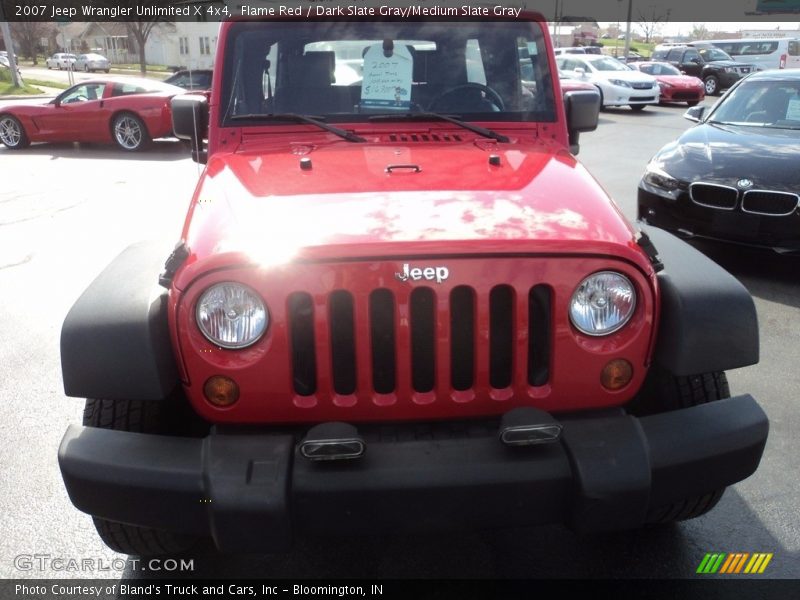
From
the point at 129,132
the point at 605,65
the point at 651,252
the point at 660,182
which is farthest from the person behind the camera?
the point at 605,65

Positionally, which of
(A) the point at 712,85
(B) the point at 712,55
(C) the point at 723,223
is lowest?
(A) the point at 712,85

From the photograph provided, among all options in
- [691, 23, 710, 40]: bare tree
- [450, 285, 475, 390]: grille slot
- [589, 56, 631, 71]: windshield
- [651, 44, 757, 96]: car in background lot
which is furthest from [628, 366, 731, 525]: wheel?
[691, 23, 710, 40]: bare tree

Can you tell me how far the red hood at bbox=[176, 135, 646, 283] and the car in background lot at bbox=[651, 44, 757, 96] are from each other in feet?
76.2

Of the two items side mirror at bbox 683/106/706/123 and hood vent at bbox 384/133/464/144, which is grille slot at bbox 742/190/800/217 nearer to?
side mirror at bbox 683/106/706/123

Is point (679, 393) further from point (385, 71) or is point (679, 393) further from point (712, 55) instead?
point (712, 55)

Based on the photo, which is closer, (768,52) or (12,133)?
(12,133)

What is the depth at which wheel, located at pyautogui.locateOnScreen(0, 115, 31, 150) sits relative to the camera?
1392 cm

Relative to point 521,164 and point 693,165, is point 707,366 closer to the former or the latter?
point 521,164

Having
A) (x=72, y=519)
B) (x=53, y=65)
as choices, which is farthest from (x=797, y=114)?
(x=53, y=65)

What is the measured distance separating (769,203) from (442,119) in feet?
10.4

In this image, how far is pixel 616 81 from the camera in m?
19.4

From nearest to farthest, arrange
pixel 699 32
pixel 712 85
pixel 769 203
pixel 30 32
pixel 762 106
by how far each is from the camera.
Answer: pixel 769 203, pixel 762 106, pixel 712 85, pixel 30 32, pixel 699 32

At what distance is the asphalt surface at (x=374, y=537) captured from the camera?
2.71 metres

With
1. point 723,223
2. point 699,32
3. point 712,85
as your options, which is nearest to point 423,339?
point 723,223
